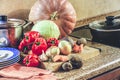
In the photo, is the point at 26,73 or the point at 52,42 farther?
the point at 52,42

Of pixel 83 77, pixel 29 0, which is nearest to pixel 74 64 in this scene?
pixel 83 77

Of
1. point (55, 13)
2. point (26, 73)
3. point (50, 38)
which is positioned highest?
point (55, 13)

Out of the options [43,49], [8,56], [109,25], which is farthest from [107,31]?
[8,56]

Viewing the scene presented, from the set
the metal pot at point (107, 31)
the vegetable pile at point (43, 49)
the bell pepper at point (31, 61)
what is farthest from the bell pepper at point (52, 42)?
the metal pot at point (107, 31)

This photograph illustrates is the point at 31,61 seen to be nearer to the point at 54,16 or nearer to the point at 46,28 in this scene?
the point at 46,28

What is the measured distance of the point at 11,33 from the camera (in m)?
1.20

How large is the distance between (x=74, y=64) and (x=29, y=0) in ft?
1.90

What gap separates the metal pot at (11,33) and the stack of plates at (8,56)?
0.04 metres

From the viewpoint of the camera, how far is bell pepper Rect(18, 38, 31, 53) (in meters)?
1.19

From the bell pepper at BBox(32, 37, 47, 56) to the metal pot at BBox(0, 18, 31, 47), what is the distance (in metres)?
0.11

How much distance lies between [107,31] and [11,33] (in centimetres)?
50

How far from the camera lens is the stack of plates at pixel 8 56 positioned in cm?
108

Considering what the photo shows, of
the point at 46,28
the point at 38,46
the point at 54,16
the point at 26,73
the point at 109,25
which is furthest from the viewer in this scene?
the point at 109,25

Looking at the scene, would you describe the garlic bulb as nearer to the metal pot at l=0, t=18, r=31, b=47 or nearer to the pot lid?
the metal pot at l=0, t=18, r=31, b=47
